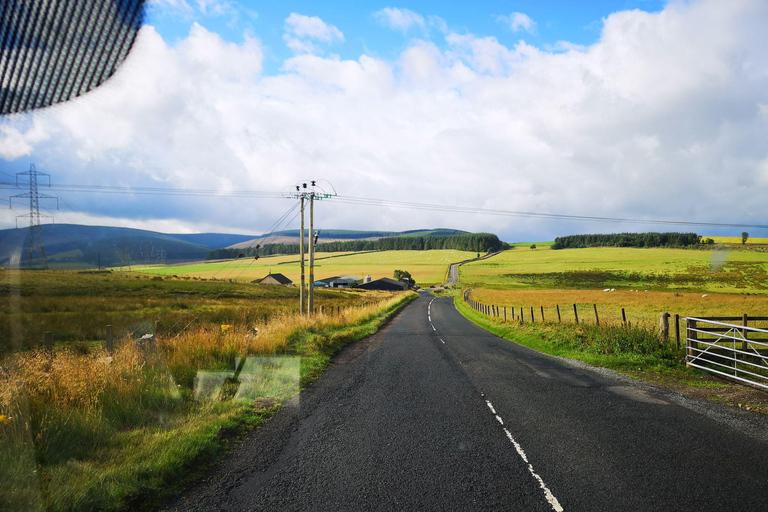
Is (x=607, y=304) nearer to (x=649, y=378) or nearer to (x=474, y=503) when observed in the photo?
(x=649, y=378)

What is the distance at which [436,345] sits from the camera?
625 inches

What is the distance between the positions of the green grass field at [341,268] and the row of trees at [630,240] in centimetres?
4099

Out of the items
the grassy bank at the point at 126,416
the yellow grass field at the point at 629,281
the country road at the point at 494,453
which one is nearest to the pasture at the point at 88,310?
the grassy bank at the point at 126,416

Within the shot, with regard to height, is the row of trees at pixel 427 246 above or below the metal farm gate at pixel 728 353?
above

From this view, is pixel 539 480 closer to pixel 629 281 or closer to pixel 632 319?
pixel 632 319

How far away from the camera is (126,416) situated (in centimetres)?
595

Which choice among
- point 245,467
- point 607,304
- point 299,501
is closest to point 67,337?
point 245,467

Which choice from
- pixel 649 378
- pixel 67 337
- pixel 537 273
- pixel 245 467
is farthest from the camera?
pixel 537 273

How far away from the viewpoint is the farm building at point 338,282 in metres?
96.4

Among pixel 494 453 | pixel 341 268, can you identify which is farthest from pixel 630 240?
pixel 494 453

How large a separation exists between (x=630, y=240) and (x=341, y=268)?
340ft

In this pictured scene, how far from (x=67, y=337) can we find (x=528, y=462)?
21.9 metres

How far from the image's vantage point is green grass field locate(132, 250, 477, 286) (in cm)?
9906

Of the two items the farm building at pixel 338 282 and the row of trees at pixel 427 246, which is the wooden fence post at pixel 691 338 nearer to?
the farm building at pixel 338 282
